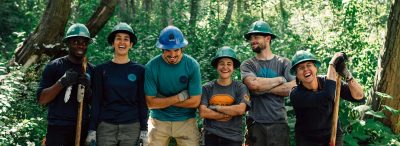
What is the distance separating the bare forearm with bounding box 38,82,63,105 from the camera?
4594mm

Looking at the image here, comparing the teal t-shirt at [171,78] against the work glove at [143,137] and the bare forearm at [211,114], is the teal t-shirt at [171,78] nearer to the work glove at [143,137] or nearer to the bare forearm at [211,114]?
the bare forearm at [211,114]

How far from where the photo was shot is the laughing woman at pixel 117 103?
4812 mm

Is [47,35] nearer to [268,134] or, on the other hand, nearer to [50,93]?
[50,93]

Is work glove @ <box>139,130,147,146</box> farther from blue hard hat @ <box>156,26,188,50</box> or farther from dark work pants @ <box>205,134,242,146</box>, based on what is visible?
blue hard hat @ <box>156,26,188,50</box>

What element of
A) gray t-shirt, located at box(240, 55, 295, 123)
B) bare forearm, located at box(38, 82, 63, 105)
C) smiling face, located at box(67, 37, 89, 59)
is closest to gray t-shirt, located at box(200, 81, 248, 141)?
gray t-shirt, located at box(240, 55, 295, 123)

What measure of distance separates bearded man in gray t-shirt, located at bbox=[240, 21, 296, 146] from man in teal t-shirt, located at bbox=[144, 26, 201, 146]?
28.5 inches

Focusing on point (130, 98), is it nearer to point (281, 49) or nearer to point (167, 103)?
point (167, 103)

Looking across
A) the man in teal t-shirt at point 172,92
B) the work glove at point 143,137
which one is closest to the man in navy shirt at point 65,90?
the work glove at point 143,137

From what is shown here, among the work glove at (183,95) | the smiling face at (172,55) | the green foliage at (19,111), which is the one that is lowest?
the green foliage at (19,111)

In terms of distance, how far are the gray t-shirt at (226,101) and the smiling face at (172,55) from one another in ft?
1.92

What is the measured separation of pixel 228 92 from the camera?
17.2 feet

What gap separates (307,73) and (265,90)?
0.70m

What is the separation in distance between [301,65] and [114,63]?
2102 mm

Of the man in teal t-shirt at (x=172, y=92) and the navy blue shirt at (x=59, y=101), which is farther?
the man in teal t-shirt at (x=172, y=92)
